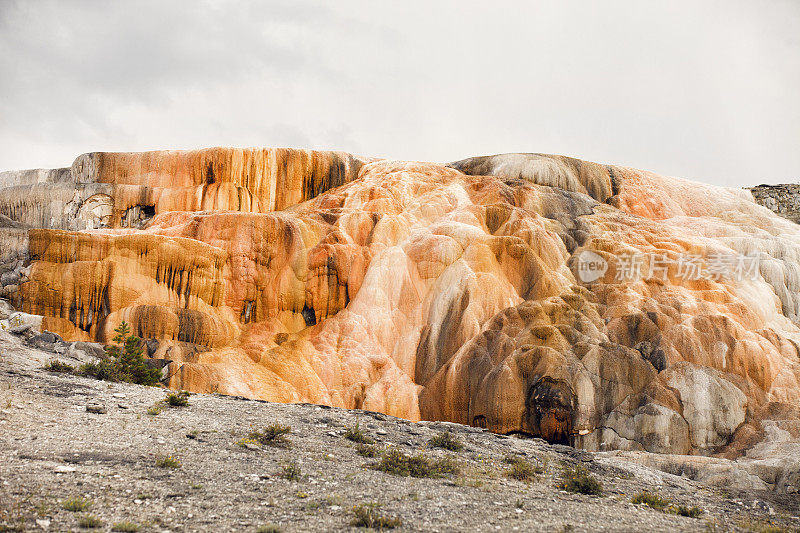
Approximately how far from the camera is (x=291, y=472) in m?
11.7

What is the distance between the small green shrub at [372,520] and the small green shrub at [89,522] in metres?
3.51

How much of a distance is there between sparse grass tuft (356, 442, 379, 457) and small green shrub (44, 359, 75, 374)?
27.4 feet

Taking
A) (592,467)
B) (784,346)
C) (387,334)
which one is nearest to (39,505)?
(592,467)

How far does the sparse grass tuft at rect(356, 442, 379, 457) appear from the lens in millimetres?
13633

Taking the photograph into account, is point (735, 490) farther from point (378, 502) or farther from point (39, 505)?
point (39, 505)

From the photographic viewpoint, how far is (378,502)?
427 inches

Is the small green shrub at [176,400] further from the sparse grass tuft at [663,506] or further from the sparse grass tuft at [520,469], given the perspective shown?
the sparse grass tuft at [663,506]

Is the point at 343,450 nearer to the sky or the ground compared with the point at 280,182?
nearer to the ground

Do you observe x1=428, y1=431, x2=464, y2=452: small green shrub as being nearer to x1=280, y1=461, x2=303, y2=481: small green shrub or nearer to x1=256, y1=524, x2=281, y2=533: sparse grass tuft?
x1=280, y1=461, x2=303, y2=481: small green shrub

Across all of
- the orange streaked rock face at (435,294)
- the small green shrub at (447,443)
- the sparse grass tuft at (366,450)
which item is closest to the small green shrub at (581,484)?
the small green shrub at (447,443)

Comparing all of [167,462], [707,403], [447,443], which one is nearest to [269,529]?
[167,462]

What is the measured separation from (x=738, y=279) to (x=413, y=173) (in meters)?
17.3

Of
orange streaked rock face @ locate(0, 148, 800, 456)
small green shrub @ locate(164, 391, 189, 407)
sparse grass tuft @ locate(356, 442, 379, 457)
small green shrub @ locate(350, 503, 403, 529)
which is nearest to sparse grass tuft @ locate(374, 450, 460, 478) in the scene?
sparse grass tuft @ locate(356, 442, 379, 457)

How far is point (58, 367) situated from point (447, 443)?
1021 cm
